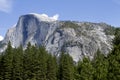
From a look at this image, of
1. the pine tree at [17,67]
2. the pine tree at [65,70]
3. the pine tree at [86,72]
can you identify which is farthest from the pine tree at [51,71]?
the pine tree at [86,72]

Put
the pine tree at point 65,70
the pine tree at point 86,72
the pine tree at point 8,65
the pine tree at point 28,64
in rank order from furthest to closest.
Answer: the pine tree at point 65,70 → the pine tree at point 28,64 → the pine tree at point 8,65 → the pine tree at point 86,72

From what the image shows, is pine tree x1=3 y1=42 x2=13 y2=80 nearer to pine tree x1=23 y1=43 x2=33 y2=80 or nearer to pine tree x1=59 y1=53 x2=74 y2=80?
pine tree x1=23 y1=43 x2=33 y2=80

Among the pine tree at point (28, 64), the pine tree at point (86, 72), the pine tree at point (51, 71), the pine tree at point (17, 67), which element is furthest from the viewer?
the pine tree at point (51, 71)

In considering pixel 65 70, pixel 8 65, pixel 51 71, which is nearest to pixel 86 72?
pixel 8 65

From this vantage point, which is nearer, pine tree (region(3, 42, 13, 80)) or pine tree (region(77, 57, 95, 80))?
pine tree (region(77, 57, 95, 80))

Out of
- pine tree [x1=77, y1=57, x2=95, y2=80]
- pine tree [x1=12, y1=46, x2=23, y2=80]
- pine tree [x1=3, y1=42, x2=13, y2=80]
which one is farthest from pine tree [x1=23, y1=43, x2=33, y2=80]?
pine tree [x1=77, y1=57, x2=95, y2=80]

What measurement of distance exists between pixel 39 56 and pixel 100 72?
166 ft

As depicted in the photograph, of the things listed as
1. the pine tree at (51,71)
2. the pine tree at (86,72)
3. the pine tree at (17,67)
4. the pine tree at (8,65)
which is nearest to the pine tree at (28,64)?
the pine tree at (17,67)

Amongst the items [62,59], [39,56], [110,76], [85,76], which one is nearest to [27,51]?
[39,56]

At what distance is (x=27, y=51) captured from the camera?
98375 millimetres

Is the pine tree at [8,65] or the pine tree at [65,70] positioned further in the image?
the pine tree at [65,70]

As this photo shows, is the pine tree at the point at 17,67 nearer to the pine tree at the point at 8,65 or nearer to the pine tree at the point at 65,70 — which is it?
the pine tree at the point at 8,65

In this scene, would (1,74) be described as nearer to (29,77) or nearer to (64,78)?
(29,77)

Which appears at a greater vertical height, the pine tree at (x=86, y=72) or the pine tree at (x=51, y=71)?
the pine tree at (x=51, y=71)
